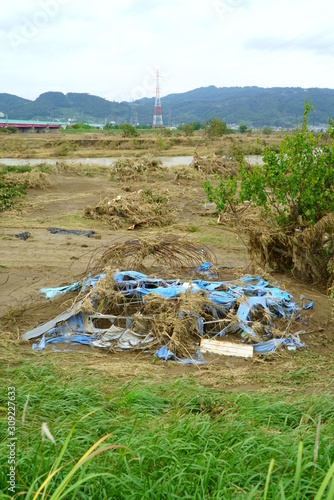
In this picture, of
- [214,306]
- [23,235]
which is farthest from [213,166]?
[214,306]

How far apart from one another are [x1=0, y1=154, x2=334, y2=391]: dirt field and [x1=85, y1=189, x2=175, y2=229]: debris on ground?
230 millimetres

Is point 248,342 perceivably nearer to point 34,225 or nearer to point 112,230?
point 112,230

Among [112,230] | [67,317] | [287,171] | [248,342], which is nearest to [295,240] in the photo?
[287,171]

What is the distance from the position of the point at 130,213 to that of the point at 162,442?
1125cm

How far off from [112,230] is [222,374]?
28.2 feet

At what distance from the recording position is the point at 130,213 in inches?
552

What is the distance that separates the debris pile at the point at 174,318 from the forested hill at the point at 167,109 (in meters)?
57.1

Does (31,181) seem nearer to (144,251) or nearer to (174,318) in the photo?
(144,251)

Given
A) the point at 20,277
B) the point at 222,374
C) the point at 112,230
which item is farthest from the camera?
the point at 112,230

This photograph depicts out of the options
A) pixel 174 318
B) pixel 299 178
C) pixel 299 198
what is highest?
pixel 299 178

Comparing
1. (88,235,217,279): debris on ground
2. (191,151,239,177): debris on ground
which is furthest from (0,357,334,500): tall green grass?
(191,151,239,177): debris on ground

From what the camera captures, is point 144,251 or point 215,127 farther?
point 215,127

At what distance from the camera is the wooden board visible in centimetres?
559

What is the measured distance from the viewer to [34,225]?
13336mm
